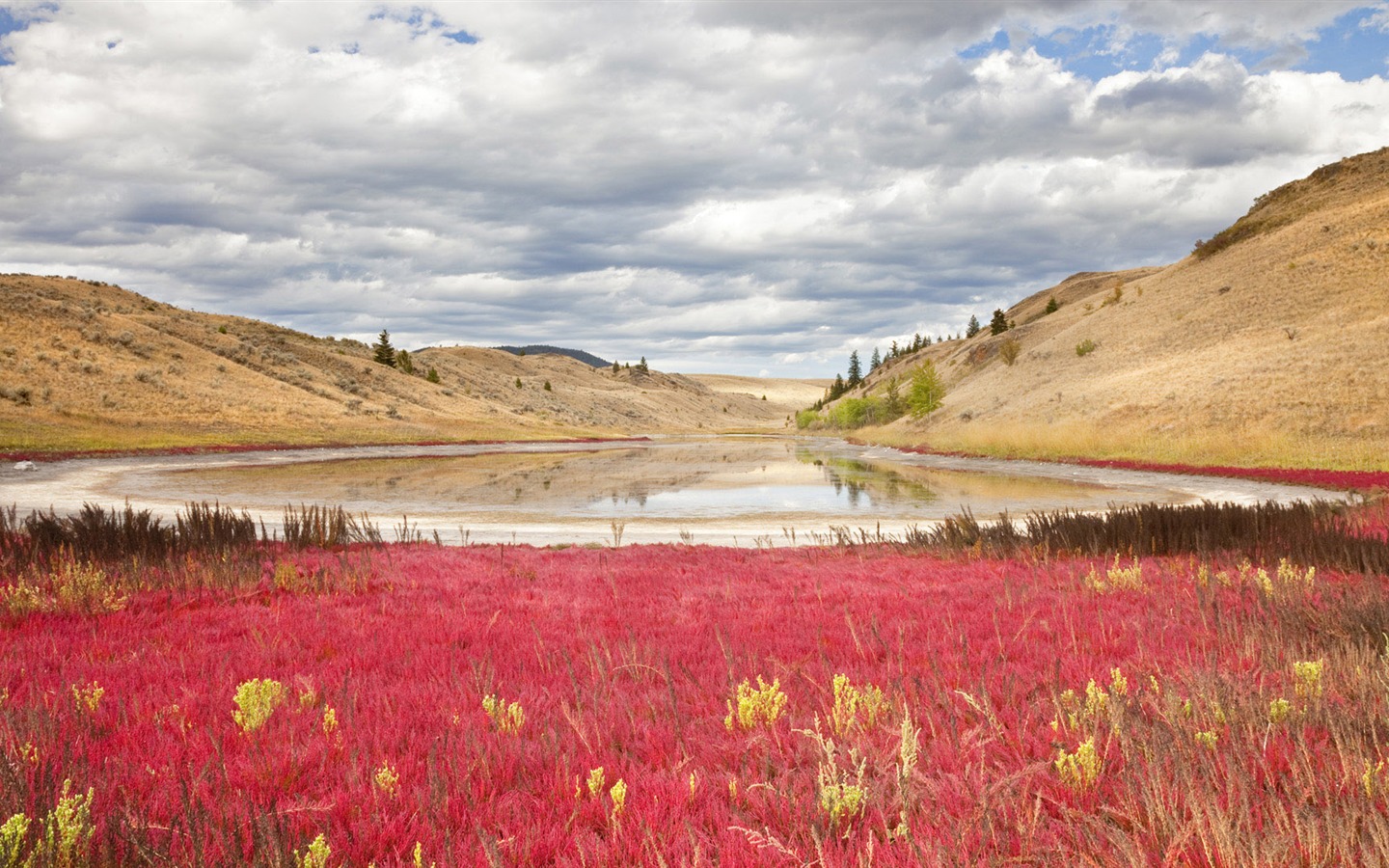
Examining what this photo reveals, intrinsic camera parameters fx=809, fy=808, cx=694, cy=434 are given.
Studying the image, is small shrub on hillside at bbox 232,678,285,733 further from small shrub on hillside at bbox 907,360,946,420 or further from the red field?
small shrub on hillside at bbox 907,360,946,420

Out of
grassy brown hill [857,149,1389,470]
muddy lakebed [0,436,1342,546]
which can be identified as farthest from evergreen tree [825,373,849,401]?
muddy lakebed [0,436,1342,546]

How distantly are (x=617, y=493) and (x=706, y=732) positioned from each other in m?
24.8

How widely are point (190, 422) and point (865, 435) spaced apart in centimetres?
6607

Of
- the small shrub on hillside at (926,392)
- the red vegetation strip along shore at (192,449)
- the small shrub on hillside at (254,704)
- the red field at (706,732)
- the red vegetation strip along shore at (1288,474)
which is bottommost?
the red vegetation strip along shore at (1288,474)

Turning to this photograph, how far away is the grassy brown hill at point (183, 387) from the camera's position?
183 feet

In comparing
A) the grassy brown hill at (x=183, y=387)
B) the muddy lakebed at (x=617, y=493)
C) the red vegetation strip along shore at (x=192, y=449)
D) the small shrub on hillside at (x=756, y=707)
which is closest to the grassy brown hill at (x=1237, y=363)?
the muddy lakebed at (x=617, y=493)

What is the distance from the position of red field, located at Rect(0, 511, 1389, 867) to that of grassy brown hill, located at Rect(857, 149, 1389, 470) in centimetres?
3202

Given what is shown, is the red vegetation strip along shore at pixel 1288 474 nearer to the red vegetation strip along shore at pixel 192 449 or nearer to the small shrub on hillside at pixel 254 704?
the small shrub on hillside at pixel 254 704

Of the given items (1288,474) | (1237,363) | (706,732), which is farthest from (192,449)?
(1237,363)

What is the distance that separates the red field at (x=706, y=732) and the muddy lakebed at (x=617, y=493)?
273 inches

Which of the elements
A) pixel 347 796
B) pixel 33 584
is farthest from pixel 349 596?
pixel 347 796

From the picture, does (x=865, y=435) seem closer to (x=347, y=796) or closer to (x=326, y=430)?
(x=326, y=430)

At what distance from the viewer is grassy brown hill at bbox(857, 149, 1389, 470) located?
3931 cm

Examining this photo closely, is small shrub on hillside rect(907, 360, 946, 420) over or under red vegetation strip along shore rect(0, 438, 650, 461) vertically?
over
